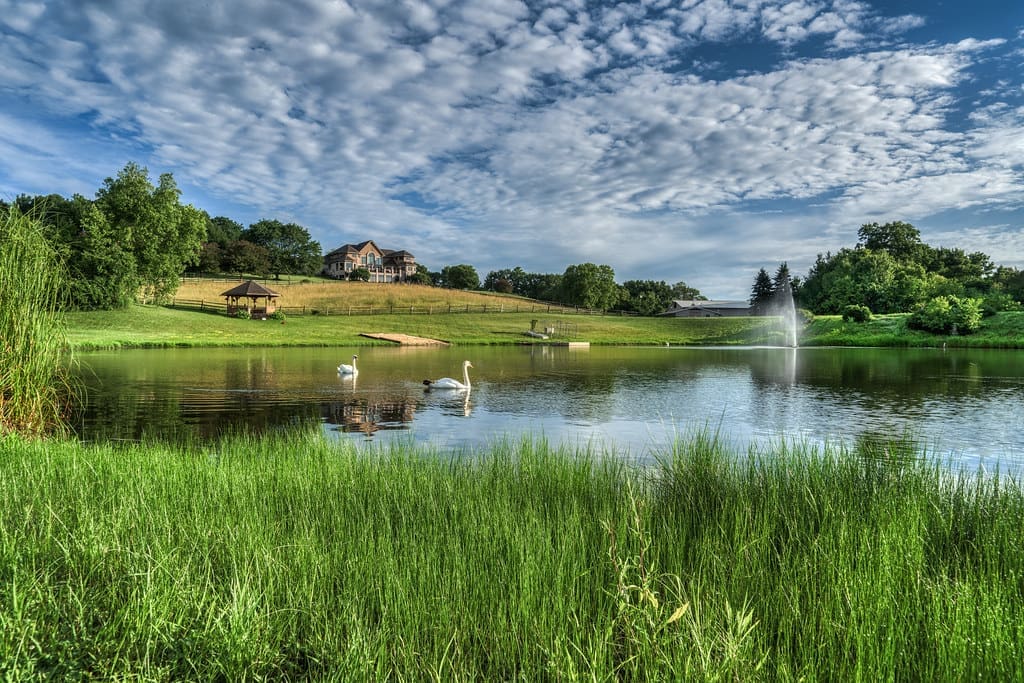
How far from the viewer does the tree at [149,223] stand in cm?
6219

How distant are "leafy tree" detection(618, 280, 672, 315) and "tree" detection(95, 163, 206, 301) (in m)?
84.3

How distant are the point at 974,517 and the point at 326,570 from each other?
595cm

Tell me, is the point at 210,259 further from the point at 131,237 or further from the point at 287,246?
the point at 131,237

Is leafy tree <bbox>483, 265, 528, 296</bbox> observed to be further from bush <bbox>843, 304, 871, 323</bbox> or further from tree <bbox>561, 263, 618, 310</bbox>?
bush <bbox>843, 304, 871, 323</bbox>

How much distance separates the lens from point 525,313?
88750mm

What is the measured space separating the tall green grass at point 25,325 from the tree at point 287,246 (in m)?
117

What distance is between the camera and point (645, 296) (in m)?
140

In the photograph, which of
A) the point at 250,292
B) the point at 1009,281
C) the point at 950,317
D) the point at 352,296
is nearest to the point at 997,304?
the point at 950,317

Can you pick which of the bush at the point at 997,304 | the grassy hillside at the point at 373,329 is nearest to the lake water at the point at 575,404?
the grassy hillside at the point at 373,329

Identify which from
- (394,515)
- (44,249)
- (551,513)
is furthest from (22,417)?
(551,513)

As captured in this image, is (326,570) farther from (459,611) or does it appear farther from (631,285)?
(631,285)

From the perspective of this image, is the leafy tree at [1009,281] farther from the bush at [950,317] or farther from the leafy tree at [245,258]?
the leafy tree at [245,258]

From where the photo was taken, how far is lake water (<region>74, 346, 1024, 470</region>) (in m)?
12.9

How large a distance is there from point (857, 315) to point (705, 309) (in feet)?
217
